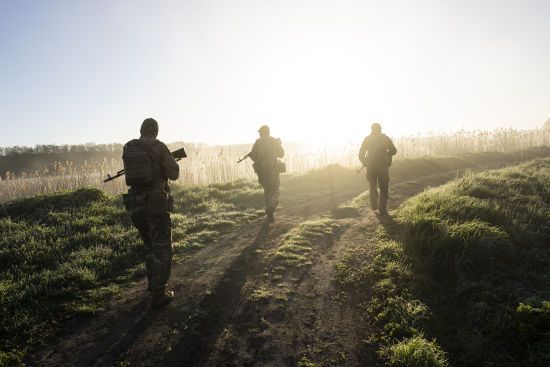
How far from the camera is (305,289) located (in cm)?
590

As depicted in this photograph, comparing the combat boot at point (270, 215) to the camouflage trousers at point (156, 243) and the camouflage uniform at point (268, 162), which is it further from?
Answer: the camouflage trousers at point (156, 243)

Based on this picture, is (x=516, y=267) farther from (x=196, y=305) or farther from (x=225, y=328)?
(x=196, y=305)

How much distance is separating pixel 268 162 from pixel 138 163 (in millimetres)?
5344

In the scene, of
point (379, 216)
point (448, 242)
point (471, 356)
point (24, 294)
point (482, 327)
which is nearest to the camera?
point (471, 356)

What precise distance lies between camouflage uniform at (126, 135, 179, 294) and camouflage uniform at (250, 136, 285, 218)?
16.0 ft

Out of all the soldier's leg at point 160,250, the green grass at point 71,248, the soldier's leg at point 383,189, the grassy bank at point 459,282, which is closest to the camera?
the grassy bank at point 459,282

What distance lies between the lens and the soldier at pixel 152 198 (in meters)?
5.62

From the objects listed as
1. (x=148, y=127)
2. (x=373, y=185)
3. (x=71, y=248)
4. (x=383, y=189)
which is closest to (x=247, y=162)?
(x=373, y=185)

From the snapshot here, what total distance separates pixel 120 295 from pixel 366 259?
4598 millimetres

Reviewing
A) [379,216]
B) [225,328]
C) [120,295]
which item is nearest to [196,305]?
[225,328]

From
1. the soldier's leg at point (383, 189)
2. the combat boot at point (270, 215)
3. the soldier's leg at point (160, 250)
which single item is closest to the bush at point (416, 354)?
the soldier's leg at point (160, 250)

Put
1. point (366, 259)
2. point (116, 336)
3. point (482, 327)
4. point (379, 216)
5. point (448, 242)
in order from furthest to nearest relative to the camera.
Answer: point (379, 216), point (366, 259), point (448, 242), point (116, 336), point (482, 327)

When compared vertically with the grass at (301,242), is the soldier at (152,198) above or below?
above

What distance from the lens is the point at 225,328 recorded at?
4.88 m
